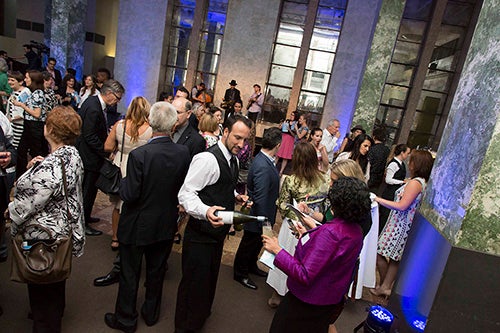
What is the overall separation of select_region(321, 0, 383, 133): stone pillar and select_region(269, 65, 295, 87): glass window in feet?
4.46

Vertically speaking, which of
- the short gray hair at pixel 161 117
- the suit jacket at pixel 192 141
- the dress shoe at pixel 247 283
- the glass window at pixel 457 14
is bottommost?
the dress shoe at pixel 247 283

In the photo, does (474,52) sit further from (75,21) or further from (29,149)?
(75,21)

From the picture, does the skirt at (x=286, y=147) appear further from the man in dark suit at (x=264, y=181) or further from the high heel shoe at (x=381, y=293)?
the man in dark suit at (x=264, y=181)

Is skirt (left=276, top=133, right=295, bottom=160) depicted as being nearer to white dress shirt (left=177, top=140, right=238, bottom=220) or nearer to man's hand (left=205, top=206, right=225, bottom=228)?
white dress shirt (left=177, top=140, right=238, bottom=220)

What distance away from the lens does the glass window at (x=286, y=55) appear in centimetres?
1082

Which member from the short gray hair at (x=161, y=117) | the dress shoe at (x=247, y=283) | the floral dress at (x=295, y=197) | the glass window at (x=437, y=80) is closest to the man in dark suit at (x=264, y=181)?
the floral dress at (x=295, y=197)

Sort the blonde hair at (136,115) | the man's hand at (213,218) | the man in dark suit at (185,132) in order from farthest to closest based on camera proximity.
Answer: the man in dark suit at (185,132), the blonde hair at (136,115), the man's hand at (213,218)

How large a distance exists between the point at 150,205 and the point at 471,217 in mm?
2143

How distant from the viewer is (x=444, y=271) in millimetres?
2119

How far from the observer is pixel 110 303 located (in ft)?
9.26

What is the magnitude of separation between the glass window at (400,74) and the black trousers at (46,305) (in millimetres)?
10597

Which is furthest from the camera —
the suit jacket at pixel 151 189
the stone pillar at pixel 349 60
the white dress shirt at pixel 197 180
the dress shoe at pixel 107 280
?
the stone pillar at pixel 349 60

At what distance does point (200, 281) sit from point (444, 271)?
1.65m

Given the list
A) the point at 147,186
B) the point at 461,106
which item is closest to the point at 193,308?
the point at 147,186
